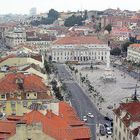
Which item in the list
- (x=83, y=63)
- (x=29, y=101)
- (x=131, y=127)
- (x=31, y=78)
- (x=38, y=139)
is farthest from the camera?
(x=83, y=63)

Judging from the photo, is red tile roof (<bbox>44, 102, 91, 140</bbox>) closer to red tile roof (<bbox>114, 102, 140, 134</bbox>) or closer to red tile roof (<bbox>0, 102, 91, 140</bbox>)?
red tile roof (<bbox>0, 102, 91, 140</bbox>)

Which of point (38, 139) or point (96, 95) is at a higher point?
point (38, 139)

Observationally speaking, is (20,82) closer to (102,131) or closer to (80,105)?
(102,131)

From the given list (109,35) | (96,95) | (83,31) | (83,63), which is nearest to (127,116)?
(96,95)

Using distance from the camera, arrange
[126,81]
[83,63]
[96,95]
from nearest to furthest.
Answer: [96,95], [126,81], [83,63]

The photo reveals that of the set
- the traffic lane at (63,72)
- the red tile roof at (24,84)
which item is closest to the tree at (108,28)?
the traffic lane at (63,72)

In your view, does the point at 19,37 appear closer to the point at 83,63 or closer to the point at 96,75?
the point at 83,63
